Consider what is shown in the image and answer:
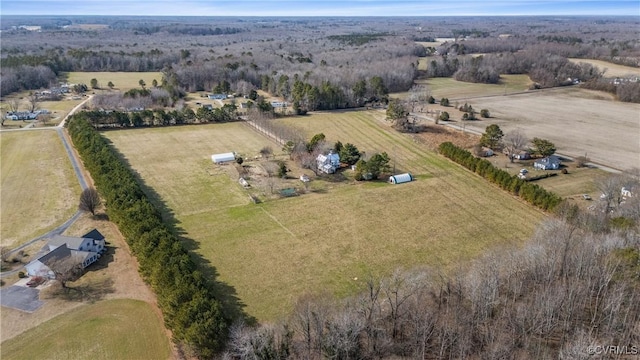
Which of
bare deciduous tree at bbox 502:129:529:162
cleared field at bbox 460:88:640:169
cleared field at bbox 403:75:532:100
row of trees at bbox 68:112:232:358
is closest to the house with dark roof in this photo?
row of trees at bbox 68:112:232:358

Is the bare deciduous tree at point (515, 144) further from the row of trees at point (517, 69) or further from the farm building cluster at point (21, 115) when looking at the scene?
the farm building cluster at point (21, 115)

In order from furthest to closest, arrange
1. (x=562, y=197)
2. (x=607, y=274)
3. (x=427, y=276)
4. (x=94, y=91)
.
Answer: (x=94, y=91) < (x=562, y=197) < (x=427, y=276) < (x=607, y=274)

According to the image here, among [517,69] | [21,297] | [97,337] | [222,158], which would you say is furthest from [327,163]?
[517,69]

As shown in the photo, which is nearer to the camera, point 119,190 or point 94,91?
point 119,190

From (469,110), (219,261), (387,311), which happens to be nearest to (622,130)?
(469,110)

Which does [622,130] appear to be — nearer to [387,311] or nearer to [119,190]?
[387,311]

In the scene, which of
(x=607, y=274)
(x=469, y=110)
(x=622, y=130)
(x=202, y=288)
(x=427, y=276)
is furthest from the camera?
(x=469, y=110)
